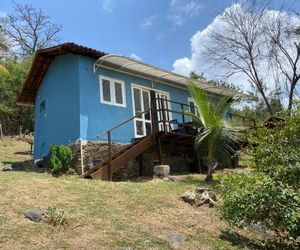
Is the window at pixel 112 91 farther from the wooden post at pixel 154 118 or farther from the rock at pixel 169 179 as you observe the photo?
the rock at pixel 169 179

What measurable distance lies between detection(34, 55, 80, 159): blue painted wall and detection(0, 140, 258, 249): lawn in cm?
429

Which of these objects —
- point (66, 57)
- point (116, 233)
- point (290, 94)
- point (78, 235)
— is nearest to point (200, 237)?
point (116, 233)

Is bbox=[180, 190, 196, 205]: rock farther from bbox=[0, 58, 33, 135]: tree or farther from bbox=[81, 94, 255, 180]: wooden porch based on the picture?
bbox=[0, 58, 33, 135]: tree

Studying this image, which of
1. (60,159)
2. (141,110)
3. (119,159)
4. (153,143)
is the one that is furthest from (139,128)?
(60,159)

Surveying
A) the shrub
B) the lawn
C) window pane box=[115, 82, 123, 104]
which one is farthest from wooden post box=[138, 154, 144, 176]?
the shrub

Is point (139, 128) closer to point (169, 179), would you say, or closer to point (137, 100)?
point (137, 100)

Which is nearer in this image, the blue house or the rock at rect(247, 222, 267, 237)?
the rock at rect(247, 222, 267, 237)

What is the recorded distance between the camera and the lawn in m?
7.11

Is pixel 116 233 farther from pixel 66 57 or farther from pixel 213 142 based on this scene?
pixel 66 57

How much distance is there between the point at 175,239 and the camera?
766cm

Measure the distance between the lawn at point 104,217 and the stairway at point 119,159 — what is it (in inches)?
35.3

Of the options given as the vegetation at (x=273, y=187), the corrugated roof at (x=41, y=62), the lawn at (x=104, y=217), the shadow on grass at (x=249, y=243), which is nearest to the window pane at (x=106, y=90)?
the corrugated roof at (x=41, y=62)

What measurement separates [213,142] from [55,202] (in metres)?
6.19

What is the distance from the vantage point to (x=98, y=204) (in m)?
9.30
